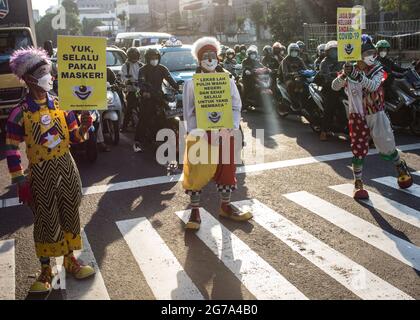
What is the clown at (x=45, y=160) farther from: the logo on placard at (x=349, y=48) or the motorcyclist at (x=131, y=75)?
the motorcyclist at (x=131, y=75)

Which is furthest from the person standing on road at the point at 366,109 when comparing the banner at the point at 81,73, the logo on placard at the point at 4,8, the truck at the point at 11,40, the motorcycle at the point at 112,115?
the logo on placard at the point at 4,8

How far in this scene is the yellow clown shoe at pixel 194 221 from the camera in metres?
5.48

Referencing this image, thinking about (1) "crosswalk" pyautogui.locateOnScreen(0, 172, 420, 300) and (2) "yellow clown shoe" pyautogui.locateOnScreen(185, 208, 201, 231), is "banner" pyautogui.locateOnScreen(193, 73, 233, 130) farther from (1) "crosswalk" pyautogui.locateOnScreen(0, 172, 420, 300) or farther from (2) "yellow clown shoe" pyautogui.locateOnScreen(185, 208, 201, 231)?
(1) "crosswalk" pyautogui.locateOnScreen(0, 172, 420, 300)

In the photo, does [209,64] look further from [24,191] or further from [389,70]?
[389,70]

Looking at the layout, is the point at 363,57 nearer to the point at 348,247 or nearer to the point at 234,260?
the point at 348,247

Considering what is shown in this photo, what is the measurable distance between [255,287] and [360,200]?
2.68m

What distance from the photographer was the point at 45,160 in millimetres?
4082

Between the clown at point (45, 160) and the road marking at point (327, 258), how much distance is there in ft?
6.97

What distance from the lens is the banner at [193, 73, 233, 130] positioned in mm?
5133

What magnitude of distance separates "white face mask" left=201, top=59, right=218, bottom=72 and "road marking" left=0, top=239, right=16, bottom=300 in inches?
111

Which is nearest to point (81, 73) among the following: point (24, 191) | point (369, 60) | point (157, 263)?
point (24, 191)

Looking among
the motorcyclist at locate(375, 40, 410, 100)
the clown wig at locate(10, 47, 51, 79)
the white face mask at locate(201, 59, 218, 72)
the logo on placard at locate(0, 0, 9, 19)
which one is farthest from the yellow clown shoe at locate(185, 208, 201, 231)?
the logo on placard at locate(0, 0, 9, 19)

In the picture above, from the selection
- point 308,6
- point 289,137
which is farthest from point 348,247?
point 308,6
